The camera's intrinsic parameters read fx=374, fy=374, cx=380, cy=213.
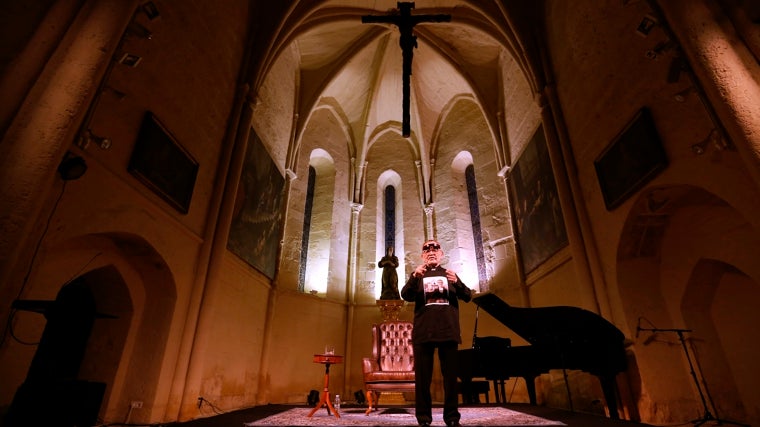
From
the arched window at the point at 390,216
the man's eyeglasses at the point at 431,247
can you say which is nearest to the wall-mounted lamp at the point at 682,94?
the man's eyeglasses at the point at 431,247

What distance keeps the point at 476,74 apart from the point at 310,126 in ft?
16.6

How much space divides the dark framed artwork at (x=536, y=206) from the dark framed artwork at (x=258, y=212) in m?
5.65

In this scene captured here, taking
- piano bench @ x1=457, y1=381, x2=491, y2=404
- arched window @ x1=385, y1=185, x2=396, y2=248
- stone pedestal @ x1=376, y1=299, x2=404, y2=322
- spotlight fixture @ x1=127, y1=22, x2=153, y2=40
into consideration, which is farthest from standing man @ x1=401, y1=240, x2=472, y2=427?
arched window @ x1=385, y1=185, x2=396, y2=248

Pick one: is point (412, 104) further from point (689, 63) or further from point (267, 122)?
point (689, 63)

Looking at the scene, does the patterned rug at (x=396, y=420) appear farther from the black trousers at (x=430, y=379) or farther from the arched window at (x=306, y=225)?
the arched window at (x=306, y=225)

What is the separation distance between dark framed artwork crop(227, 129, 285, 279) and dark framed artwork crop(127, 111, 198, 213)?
1.45 meters

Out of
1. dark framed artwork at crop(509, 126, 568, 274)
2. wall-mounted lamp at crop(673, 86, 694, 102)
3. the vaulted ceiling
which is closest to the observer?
wall-mounted lamp at crop(673, 86, 694, 102)

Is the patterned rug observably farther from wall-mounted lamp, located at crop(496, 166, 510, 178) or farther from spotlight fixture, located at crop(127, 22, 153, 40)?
wall-mounted lamp, located at crop(496, 166, 510, 178)

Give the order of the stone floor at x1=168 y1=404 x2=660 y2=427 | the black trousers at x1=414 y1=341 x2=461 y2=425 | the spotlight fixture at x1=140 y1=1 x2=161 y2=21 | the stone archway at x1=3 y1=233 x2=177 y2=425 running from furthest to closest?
the stone archway at x1=3 y1=233 x2=177 y2=425 → the spotlight fixture at x1=140 y1=1 x2=161 y2=21 → the stone floor at x1=168 y1=404 x2=660 y2=427 → the black trousers at x1=414 y1=341 x2=461 y2=425

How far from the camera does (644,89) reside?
4.52 metres

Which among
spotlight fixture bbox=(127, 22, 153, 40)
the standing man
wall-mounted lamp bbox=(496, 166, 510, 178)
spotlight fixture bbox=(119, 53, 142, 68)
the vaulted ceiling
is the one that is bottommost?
the standing man

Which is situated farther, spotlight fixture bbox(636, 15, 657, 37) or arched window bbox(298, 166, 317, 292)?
arched window bbox(298, 166, 317, 292)

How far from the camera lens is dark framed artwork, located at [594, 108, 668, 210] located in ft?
14.1

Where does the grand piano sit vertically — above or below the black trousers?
above
